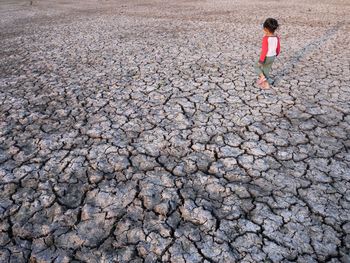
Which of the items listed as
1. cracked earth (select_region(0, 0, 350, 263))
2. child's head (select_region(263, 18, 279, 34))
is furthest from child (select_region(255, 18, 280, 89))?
cracked earth (select_region(0, 0, 350, 263))

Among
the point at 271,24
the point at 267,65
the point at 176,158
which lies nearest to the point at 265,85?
the point at 267,65

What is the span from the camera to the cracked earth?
80.6 inches

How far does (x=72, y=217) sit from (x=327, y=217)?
2096 mm

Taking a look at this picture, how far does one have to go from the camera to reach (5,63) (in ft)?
20.3

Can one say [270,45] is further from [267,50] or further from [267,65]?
[267,65]

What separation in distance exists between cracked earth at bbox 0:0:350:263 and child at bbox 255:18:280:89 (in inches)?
8.8

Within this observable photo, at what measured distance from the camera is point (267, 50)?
3973 mm

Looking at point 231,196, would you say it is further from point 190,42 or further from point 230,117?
point 190,42

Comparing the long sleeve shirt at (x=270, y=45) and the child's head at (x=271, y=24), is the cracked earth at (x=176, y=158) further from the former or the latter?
the child's head at (x=271, y=24)

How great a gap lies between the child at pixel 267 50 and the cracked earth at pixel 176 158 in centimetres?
22

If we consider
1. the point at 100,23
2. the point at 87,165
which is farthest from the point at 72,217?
the point at 100,23

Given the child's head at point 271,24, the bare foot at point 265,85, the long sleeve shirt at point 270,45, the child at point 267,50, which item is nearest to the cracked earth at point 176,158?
the bare foot at point 265,85

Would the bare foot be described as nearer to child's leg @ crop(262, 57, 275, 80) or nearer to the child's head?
child's leg @ crop(262, 57, 275, 80)

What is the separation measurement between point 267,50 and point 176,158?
7.50 ft
